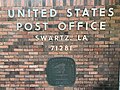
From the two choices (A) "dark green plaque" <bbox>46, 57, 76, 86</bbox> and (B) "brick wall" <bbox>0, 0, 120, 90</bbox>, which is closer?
(B) "brick wall" <bbox>0, 0, 120, 90</bbox>

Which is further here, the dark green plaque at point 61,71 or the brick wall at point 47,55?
the dark green plaque at point 61,71

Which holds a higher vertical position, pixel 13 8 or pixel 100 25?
pixel 13 8

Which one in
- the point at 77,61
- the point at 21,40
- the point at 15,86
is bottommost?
the point at 15,86

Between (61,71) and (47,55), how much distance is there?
403mm

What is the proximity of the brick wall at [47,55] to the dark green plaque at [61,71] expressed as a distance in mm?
77

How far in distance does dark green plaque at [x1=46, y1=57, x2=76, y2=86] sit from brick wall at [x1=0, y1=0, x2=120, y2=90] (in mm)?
77

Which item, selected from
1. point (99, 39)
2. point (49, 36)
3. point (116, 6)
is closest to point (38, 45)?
point (49, 36)

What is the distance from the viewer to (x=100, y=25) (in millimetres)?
5160

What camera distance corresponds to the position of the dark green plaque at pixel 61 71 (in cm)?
530

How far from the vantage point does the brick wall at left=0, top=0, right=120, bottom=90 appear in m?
5.19

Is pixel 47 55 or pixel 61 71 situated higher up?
pixel 47 55

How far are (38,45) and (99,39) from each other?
3.70 feet

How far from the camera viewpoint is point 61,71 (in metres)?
5.34

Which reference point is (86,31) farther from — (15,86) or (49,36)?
(15,86)
